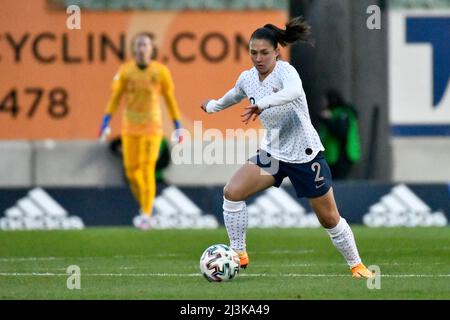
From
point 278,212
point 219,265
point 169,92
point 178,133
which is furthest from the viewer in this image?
point 278,212

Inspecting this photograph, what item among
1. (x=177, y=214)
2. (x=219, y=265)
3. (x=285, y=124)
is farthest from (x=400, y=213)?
(x=219, y=265)

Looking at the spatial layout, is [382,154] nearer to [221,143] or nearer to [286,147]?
[221,143]

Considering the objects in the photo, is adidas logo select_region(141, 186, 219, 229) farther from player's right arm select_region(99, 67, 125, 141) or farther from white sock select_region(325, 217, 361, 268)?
white sock select_region(325, 217, 361, 268)

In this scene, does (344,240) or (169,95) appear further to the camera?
(169,95)

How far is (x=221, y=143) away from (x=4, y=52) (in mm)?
3421

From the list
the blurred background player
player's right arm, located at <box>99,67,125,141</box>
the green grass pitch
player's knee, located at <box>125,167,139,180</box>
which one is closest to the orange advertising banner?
the blurred background player

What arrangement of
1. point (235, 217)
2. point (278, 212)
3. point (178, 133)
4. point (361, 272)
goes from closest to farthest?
point (361, 272) → point (235, 217) → point (178, 133) → point (278, 212)

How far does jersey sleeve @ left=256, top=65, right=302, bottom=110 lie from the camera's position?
11.4 meters

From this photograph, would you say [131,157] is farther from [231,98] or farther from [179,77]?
[231,98]

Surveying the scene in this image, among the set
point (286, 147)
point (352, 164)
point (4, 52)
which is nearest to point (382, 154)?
point (352, 164)

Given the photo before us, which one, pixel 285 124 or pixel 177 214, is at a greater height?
pixel 285 124

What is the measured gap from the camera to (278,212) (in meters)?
19.7

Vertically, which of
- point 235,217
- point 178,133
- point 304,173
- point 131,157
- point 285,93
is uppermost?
point 285,93

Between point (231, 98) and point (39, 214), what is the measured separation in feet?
26.0
